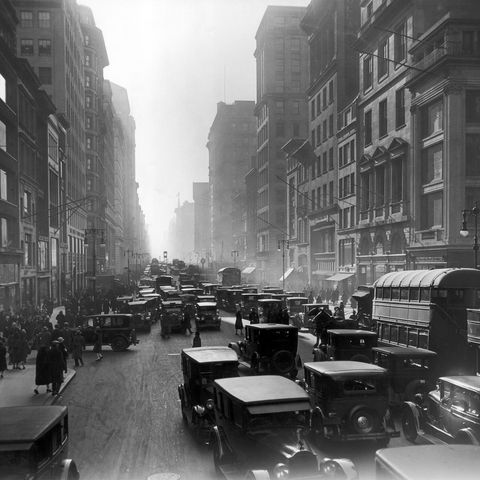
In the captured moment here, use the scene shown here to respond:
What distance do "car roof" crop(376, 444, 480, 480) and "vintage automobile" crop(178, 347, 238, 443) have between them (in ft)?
24.8

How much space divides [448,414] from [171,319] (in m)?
26.1

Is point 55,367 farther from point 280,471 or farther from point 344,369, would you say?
point 280,471

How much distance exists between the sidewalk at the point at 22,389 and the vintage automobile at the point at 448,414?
1085 cm

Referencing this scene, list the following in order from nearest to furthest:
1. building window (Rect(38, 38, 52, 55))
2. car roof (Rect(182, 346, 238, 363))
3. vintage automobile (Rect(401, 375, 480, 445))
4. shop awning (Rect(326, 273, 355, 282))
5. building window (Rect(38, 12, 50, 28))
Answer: vintage automobile (Rect(401, 375, 480, 445)) → car roof (Rect(182, 346, 238, 363)) → shop awning (Rect(326, 273, 355, 282)) → building window (Rect(38, 12, 50, 28)) → building window (Rect(38, 38, 52, 55))

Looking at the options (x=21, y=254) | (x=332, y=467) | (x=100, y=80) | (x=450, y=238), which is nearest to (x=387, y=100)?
(x=450, y=238)

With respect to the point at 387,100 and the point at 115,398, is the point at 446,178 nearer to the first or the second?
the point at 387,100

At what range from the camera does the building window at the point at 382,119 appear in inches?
2188

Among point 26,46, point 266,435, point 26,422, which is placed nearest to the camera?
point 26,422

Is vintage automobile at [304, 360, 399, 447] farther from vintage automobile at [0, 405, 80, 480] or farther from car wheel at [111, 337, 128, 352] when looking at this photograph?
car wheel at [111, 337, 128, 352]

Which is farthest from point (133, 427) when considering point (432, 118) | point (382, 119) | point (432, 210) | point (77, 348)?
point (382, 119)

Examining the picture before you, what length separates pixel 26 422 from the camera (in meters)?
9.70

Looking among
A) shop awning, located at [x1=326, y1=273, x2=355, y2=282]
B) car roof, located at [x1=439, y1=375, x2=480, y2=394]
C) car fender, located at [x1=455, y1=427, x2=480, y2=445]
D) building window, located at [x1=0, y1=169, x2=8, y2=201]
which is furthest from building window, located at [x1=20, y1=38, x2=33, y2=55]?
car fender, located at [x1=455, y1=427, x2=480, y2=445]

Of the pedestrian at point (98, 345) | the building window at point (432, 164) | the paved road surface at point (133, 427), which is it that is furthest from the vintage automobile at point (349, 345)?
the building window at point (432, 164)

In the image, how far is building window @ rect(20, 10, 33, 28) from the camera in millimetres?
74500
